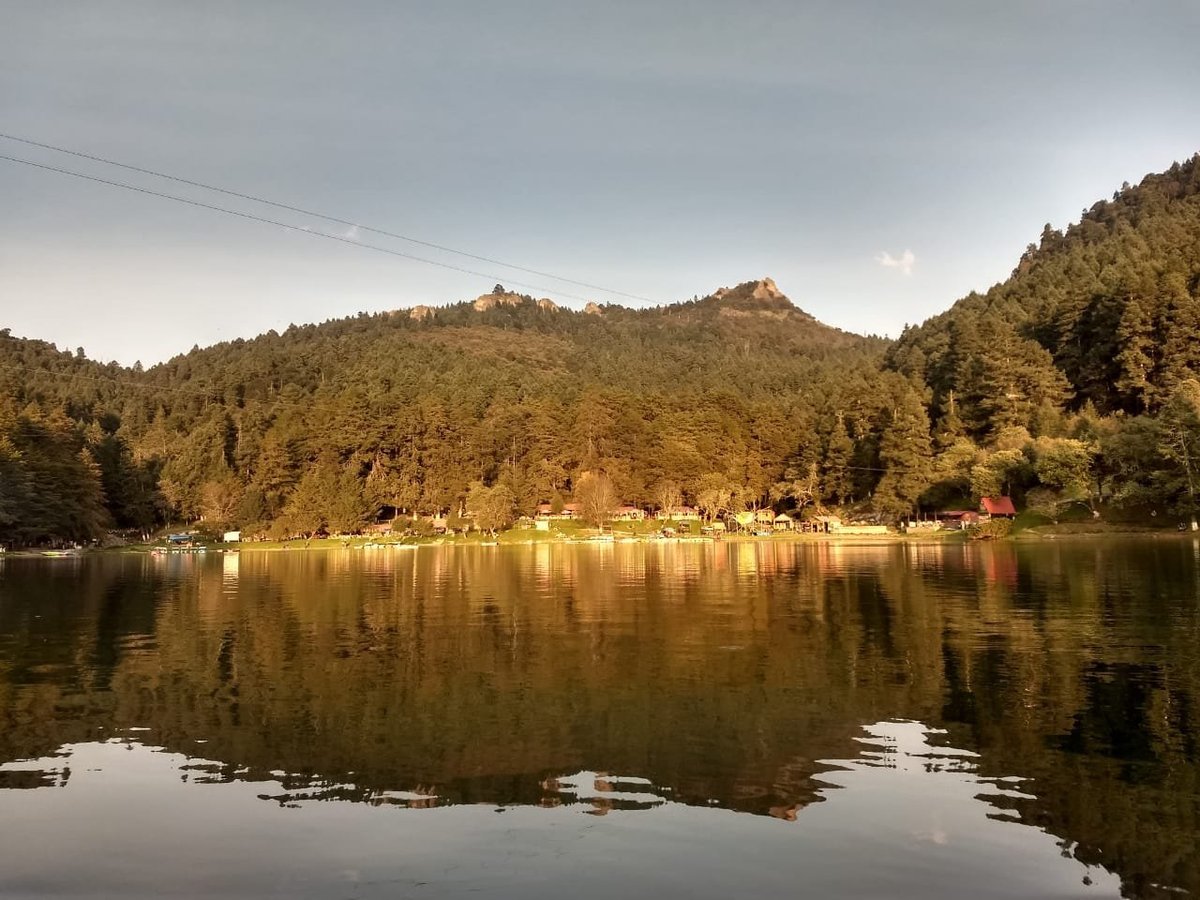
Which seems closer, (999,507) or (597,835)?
(597,835)

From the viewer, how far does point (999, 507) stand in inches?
3807

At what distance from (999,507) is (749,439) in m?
53.3

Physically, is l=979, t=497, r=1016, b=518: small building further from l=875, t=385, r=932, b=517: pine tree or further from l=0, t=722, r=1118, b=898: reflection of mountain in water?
l=0, t=722, r=1118, b=898: reflection of mountain in water

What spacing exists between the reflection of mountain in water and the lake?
5 cm

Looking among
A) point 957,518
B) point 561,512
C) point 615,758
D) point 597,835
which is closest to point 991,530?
point 957,518

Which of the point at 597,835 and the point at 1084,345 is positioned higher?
the point at 1084,345

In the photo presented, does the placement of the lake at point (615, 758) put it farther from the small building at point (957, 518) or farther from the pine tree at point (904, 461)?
the pine tree at point (904, 461)

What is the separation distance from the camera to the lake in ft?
30.1

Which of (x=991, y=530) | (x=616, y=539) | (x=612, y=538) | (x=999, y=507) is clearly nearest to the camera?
(x=991, y=530)

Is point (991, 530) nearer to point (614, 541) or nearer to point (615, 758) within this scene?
point (614, 541)

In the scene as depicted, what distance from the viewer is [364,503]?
5349 inches

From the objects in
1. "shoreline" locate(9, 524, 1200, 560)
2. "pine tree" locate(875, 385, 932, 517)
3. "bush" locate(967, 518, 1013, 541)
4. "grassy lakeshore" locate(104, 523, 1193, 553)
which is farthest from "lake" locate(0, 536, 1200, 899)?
"pine tree" locate(875, 385, 932, 517)

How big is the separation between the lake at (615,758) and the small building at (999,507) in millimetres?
72653

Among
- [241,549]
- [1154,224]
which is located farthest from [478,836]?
A: [1154,224]
